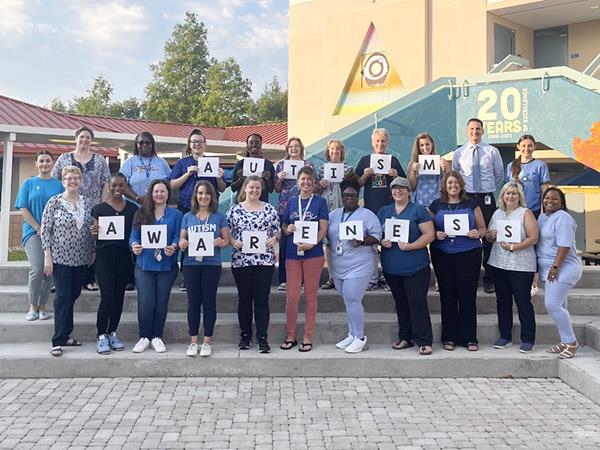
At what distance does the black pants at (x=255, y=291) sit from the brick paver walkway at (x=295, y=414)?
62cm

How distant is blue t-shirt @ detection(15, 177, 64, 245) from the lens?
596 centimetres

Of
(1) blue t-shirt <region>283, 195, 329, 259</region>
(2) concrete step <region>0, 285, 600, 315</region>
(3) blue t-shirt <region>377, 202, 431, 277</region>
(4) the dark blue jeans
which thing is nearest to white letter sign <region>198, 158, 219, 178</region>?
(1) blue t-shirt <region>283, 195, 329, 259</region>

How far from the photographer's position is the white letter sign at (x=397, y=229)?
5566mm

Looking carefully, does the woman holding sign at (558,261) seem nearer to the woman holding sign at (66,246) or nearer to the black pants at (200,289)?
the black pants at (200,289)

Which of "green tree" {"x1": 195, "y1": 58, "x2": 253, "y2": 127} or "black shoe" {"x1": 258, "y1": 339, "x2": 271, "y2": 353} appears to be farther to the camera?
"green tree" {"x1": 195, "y1": 58, "x2": 253, "y2": 127}

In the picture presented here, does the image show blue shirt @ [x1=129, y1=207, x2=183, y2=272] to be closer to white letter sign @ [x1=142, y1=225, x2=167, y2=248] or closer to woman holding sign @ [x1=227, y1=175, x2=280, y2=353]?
white letter sign @ [x1=142, y1=225, x2=167, y2=248]

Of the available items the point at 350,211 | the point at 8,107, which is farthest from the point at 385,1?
the point at 350,211

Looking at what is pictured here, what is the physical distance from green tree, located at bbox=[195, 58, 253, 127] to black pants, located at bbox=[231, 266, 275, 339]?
1288 inches

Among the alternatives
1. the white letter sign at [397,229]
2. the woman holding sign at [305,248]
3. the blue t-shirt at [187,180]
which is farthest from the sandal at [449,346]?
the blue t-shirt at [187,180]

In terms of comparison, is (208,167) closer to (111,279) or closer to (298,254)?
(298,254)

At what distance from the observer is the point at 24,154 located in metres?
18.7

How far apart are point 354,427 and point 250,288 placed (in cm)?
187

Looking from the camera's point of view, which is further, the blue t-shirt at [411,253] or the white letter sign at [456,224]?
the blue t-shirt at [411,253]

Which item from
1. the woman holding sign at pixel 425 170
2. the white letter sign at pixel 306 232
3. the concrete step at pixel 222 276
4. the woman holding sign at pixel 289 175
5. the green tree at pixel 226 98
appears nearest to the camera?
the white letter sign at pixel 306 232
